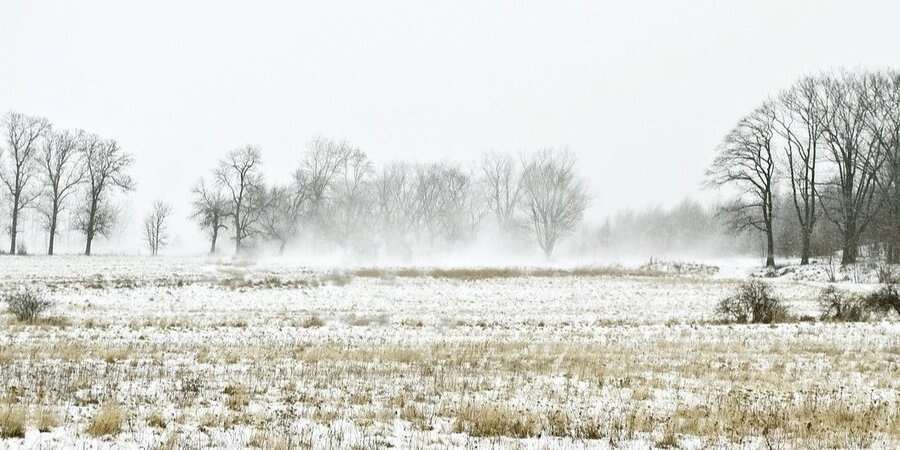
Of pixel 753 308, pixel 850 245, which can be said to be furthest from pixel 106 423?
pixel 850 245

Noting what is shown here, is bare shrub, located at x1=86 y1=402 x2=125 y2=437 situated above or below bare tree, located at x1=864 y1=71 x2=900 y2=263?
below

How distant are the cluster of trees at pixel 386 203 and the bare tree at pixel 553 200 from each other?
113 mm

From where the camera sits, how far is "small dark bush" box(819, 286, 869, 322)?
2194 cm

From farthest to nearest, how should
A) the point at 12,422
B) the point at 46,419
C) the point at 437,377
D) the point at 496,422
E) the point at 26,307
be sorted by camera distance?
the point at 26,307 → the point at 437,377 → the point at 496,422 → the point at 46,419 → the point at 12,422

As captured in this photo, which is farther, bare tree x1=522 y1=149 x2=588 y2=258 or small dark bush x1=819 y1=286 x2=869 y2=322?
bare tree x1=522 y1=149 x2=588 y2=258

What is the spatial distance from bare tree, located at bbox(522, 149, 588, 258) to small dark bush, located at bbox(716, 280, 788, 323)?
1835 inches

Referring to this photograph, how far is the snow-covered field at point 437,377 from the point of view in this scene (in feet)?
23.2

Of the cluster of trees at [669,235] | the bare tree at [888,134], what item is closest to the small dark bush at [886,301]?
the bare tree at [888,134]

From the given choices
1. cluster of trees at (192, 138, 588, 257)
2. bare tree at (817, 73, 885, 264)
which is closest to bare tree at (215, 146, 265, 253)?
cluster of trees at (192, 138, 588, 257)

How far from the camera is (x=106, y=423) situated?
22.6 feet

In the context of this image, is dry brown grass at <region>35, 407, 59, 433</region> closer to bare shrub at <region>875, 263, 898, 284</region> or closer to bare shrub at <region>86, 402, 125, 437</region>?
bare shrub at <region>86, 402, 125, 437</region>

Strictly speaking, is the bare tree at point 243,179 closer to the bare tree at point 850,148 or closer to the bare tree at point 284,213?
the bare tree at point 284,213

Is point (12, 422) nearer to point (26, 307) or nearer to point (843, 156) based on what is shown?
point (26, 307)

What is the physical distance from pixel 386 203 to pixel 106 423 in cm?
7585
